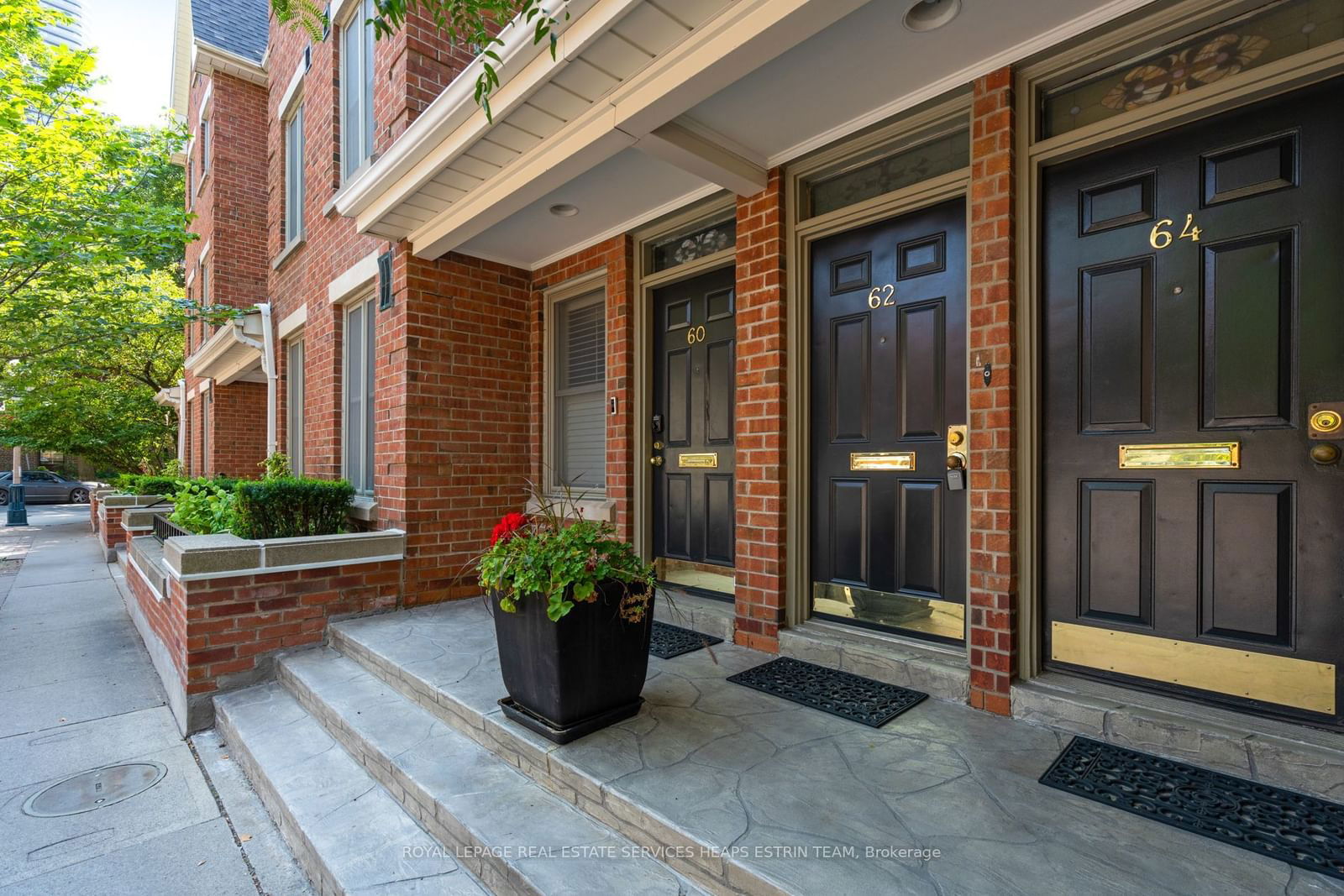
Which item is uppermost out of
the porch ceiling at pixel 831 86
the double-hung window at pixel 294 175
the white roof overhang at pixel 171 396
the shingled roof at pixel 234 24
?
the shingled roof at pixel 234 24

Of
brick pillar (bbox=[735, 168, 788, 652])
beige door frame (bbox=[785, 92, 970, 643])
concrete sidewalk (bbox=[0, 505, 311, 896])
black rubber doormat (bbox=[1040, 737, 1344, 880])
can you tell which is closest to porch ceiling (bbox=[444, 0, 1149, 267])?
beige door frame (bbox=[785, 92, 970, 643])

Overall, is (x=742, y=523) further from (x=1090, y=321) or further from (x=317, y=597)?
(x=317, y=597)

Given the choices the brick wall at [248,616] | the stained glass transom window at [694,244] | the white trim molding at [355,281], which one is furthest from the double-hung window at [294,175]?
the stained glass transom window at [694,244]

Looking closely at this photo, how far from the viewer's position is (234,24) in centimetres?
1056

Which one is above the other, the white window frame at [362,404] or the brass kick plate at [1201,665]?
the white window frame at [362,404]

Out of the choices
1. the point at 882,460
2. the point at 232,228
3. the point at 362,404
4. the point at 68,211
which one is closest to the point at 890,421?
the point at 882,460

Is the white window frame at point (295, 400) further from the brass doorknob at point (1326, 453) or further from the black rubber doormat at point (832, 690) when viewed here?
the brass doorknob at point (1326, 453)

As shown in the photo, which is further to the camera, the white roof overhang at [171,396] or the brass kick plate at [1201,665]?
the white roof overhang at [171,396]

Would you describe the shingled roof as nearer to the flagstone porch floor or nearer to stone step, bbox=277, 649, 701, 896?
stone step, bbox=277, 649, 701, 896

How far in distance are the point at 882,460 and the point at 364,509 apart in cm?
396

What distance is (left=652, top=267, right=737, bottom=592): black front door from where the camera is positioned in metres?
3.81

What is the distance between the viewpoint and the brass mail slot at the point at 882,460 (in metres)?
2.91

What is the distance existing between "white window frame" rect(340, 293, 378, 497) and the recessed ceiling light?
13.8 ft

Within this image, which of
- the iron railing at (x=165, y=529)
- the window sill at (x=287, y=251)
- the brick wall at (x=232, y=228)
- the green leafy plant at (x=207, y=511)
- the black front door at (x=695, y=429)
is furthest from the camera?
the brick wall at (x=232, y=228)
